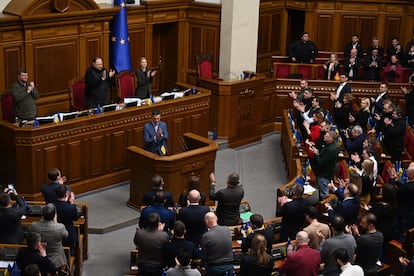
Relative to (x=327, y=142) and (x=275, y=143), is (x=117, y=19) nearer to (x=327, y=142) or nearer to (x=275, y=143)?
(x=275, y=143)

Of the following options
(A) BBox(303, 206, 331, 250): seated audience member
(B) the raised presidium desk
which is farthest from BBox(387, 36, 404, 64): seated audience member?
(A) BBox(303, 206, 331, 250): seated audience member

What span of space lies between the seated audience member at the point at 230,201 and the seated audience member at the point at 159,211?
792 millimetres

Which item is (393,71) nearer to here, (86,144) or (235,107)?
(235,107)

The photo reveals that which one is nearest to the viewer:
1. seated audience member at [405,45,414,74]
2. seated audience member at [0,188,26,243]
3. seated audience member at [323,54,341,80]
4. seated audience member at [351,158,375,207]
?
seated audience member at [0,188,26,243]

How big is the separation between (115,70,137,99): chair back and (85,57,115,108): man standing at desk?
1037 mm

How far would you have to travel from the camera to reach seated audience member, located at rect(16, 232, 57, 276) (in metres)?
8.05

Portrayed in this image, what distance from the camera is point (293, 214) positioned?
31.1 ft

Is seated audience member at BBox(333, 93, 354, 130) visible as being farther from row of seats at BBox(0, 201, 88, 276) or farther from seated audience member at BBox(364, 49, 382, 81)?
row of seats at BBox(0, 201, 88, 276)

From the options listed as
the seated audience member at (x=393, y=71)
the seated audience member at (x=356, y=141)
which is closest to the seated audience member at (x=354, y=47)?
the seated audience member at (x=393, y=71)

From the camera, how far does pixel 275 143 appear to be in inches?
634

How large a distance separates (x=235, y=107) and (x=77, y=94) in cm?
327

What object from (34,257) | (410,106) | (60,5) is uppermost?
(60,5)

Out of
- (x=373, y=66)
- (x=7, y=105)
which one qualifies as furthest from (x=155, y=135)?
(x=373, y=66)

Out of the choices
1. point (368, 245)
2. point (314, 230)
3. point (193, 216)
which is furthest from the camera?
point (193, 216)
